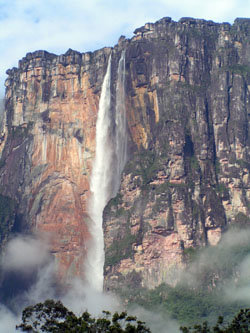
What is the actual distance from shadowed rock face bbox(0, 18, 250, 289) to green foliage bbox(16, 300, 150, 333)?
37.5 meters

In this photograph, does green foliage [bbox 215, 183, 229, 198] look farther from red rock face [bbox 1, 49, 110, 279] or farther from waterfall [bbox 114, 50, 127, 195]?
red rock face [bbox 1, 49, 110, 279]

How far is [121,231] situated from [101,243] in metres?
6.60

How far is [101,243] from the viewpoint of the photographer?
107 metres

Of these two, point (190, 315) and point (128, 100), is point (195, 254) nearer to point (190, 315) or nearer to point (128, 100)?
point (190, 315)

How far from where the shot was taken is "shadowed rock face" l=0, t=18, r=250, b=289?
9862 centimetres

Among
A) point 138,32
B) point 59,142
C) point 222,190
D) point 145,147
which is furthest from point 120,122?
point 222,190

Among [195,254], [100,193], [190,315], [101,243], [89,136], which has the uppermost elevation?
[89,136]

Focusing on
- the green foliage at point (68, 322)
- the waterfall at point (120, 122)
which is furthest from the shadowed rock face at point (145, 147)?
the green foliage at point (68, 322)

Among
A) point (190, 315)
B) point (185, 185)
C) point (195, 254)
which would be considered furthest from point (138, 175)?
point (190, 315)

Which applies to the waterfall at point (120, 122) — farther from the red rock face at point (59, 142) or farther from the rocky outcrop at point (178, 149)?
the red rock face at point (59, 142)

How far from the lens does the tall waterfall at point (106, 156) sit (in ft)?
357

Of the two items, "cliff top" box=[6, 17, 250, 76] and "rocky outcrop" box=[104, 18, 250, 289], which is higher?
"cliff top" box=[6, 17, 250, 76]

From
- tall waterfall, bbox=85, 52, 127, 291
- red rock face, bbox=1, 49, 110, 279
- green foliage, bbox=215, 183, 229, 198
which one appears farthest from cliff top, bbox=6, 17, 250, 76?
green foliage, bbox=215, 183, 229, 198

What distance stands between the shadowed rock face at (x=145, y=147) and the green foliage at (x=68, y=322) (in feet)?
123
